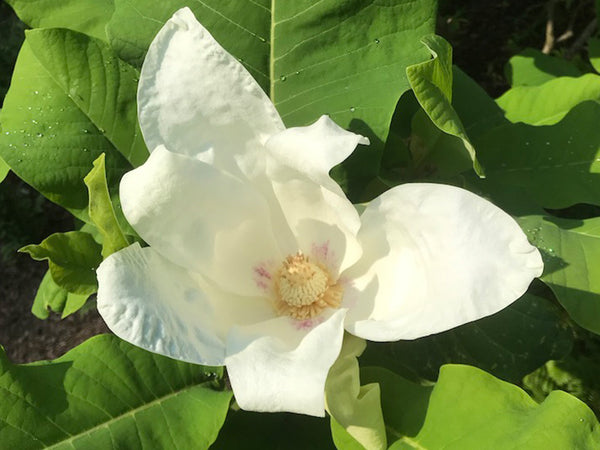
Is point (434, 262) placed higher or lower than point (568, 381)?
higher

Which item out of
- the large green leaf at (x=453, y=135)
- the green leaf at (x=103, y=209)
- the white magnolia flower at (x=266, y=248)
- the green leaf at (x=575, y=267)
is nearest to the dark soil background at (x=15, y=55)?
the large green leaf at (x=453, y=135)

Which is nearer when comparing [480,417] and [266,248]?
[480,417]

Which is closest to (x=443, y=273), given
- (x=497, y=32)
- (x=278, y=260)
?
(x=278, y=260)

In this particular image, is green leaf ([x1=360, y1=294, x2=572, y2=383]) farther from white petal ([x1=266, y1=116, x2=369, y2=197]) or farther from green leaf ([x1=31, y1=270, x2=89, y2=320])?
green leaf ([x1=31, y1=270, x2=89, y2=320])

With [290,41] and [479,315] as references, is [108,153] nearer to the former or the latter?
[290,41]

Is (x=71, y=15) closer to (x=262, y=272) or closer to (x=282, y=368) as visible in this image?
(x=262, y=272)

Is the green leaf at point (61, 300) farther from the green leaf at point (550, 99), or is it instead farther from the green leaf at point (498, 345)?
the green leaf at point (550, 99)

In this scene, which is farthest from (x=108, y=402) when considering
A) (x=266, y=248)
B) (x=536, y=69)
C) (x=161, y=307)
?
(x=536, y=69)

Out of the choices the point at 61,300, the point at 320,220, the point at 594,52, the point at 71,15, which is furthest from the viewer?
the point at 594,52
